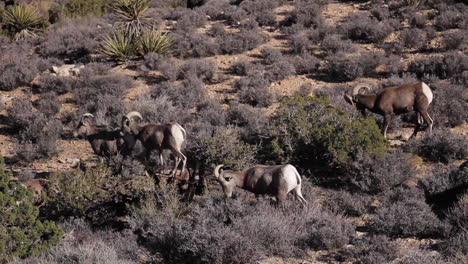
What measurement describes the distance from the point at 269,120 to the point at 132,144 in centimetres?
369

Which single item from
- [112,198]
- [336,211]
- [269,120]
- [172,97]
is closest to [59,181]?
[112,198]

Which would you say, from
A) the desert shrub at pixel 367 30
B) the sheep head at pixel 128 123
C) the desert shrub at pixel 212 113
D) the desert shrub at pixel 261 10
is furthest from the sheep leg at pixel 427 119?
the desert shrub at pixel 261 10

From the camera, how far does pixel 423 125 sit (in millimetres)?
12391

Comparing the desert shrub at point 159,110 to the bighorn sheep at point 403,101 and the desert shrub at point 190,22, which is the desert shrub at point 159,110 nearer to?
the bighorn sheep at point 403,101

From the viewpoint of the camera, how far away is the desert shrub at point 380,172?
945 centimetres

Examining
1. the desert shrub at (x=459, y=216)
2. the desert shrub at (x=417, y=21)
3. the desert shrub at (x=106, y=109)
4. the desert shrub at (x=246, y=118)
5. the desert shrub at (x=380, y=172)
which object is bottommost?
the desert shrub at (x=106, y=109)

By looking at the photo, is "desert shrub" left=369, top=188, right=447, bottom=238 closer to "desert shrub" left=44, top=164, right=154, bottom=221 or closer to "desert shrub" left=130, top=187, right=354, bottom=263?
"desert shrub" left=130, top=187, right=354, bottom=263

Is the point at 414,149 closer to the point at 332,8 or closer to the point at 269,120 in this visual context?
the point at 269,120

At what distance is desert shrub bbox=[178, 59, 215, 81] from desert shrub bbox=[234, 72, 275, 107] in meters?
1.14

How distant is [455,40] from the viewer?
16438 millimetres

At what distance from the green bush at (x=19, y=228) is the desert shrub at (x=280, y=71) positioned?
31.8 feet

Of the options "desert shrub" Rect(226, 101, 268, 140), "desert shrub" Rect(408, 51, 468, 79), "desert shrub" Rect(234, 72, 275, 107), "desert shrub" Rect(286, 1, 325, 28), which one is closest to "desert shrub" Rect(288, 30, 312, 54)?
"desert shrub" Rect(286, 1, 325, 28)

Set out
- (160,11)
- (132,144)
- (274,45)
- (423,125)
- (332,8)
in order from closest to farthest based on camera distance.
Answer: (132,144) → (423,125) → (274,45) → (332,8) → (160,11)

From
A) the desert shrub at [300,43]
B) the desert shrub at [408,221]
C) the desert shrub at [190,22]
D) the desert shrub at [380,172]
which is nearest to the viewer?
the desert shrub at [408,221]
